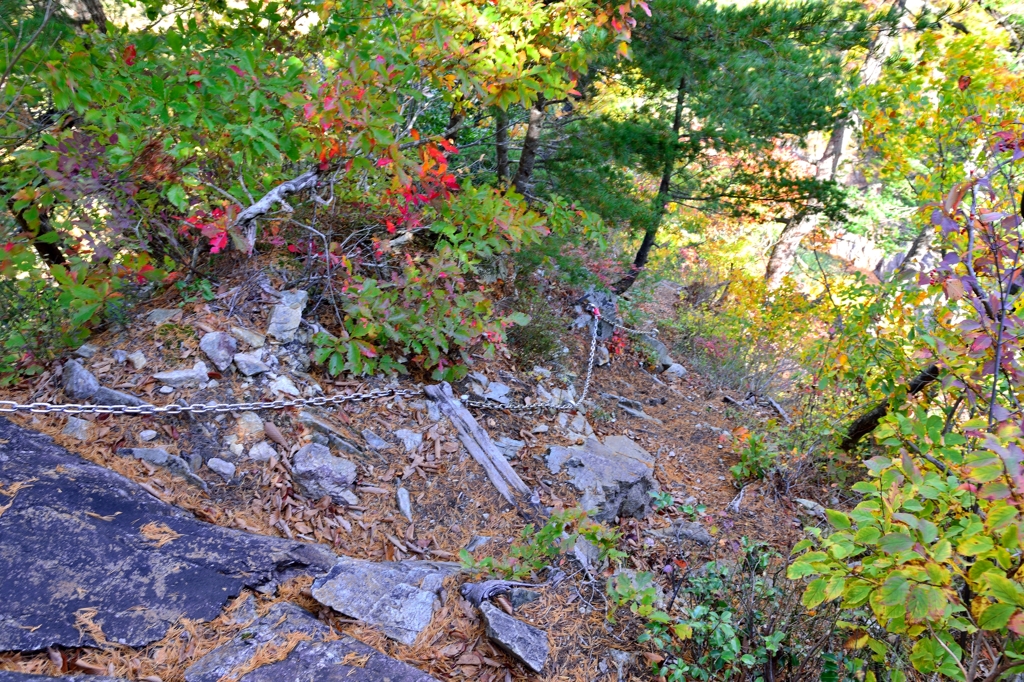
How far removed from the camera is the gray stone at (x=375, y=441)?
4.00 metres

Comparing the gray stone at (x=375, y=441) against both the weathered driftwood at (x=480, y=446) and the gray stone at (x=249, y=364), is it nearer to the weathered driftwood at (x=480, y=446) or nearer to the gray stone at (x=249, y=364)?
the weathered driftwood at (x=480, y=446)

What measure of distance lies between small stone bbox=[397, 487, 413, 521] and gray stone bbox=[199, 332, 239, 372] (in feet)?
4.61

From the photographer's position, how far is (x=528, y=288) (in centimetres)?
646

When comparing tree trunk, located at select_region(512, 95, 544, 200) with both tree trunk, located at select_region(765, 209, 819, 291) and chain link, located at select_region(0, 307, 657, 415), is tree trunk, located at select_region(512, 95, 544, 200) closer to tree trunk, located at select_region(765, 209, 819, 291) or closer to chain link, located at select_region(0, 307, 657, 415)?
chain link, located at select_region(0, 307, 657, 415)

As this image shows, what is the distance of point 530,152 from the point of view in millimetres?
6023

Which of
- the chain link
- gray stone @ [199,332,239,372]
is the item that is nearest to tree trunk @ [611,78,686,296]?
the chain link

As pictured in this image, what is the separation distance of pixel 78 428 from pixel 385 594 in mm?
2046

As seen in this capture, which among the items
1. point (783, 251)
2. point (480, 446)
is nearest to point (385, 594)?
point (480, 446)

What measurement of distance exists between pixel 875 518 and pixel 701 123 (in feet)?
17.4

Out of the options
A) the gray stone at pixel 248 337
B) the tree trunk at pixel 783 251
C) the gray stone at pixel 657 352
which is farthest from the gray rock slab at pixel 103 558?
the tree trunk at pixel 783 251

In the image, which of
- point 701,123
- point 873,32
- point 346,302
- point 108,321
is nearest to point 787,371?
point 701,123

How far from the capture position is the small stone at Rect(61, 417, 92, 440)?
129 inches

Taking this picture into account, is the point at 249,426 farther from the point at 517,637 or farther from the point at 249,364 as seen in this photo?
the point at 517,637

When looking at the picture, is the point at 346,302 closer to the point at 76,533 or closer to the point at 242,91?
the point at 242,91
